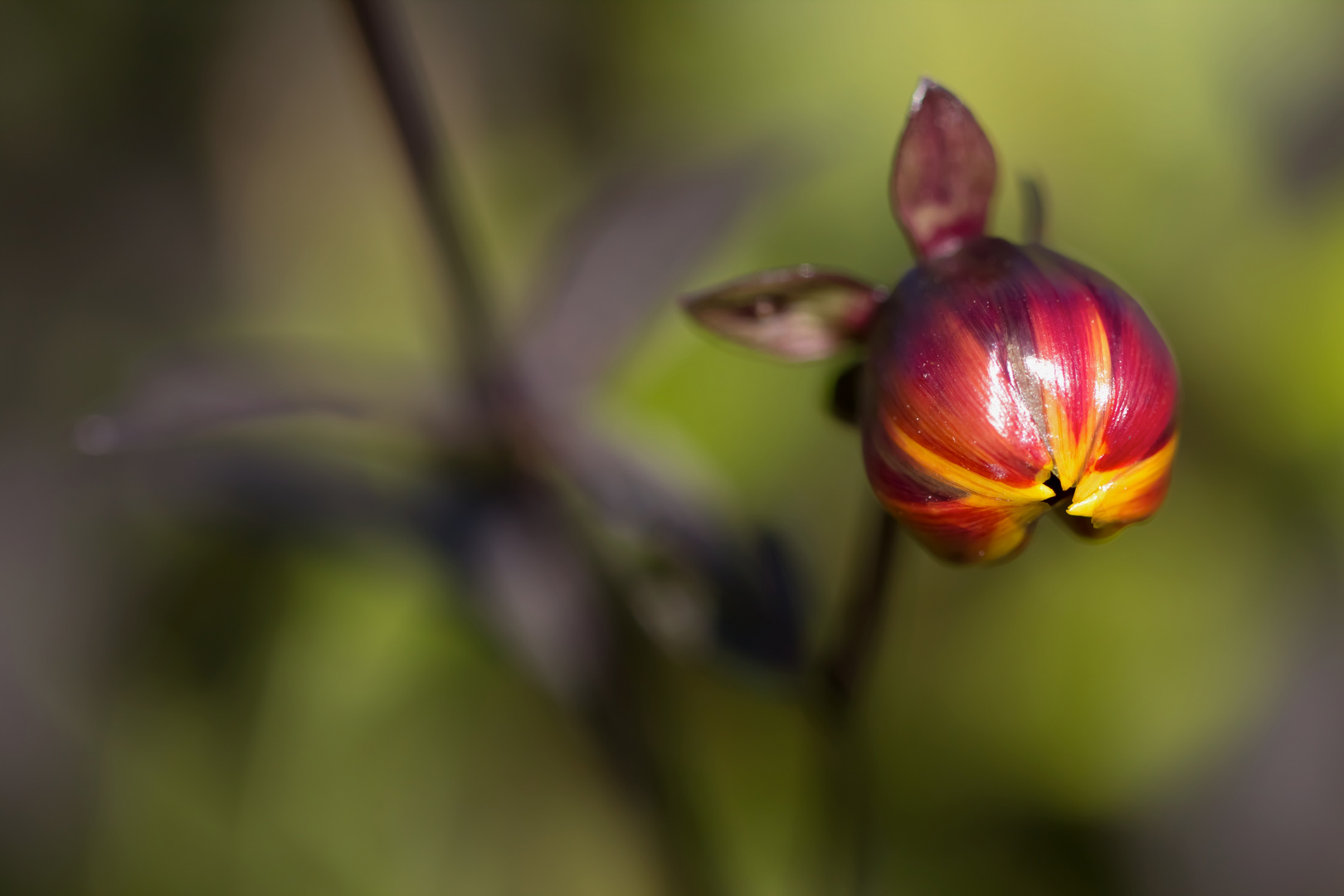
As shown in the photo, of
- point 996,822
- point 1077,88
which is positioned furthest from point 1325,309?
point 996,822

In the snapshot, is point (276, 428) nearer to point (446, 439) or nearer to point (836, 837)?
point (446, 439)

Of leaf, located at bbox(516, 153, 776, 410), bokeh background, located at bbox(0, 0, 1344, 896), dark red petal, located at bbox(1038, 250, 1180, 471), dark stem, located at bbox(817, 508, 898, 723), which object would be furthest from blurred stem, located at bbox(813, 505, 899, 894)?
leaf, located at bbox(516, 153, 776, 410)

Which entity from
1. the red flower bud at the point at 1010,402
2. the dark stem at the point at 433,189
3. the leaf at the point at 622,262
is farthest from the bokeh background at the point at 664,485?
the red flower bud at the point at 1010,402

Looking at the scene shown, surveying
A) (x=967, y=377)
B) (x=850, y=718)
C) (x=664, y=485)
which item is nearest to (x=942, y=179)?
(x=967, y=377)

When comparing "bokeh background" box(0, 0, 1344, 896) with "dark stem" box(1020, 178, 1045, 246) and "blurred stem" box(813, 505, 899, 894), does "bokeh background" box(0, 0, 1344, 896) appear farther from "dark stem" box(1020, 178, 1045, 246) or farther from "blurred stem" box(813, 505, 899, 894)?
"dark stem" box(1020, 178, 1045, 246)

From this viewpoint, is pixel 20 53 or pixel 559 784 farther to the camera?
pixel 20 53

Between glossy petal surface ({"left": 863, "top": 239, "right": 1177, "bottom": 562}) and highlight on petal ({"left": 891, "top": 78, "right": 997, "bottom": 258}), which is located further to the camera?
highlight on petal ({"left": 891, "top": 78, "right": 997, "bottom": 258})
